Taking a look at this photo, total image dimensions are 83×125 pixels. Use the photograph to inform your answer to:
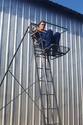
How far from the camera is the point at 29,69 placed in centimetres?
956

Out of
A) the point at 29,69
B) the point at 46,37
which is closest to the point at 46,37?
the point at 46,37

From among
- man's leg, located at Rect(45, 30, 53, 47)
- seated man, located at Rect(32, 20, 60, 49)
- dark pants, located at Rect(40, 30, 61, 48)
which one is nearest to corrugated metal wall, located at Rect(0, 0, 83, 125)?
seated man, located at Rect(32, 20, 60, 49)

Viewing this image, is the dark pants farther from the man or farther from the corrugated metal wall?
the corrugated metal wall

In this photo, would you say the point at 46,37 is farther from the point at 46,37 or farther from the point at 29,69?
the point at 29,69

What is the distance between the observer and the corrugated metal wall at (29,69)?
8.88 m

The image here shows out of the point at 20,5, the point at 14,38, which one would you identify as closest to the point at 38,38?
the point at 14,38

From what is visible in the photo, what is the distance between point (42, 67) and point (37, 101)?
124 cm

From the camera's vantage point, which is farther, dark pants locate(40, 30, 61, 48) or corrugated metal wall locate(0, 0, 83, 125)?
corrugated metal wall locate(0, 0, 83, 125)

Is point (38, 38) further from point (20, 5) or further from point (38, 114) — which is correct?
point (38, 114)

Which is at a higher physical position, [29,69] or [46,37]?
[46,37]

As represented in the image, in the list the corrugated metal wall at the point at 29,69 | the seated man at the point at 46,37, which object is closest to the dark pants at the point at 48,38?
the seated man at the point at 46,37

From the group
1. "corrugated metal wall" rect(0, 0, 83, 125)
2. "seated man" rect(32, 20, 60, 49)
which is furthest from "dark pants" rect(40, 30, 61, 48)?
"corrugated metal wall" rect(0, 0, 83, 125)

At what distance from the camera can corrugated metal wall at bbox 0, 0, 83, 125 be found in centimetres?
888

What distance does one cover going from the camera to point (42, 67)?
9828 mm
